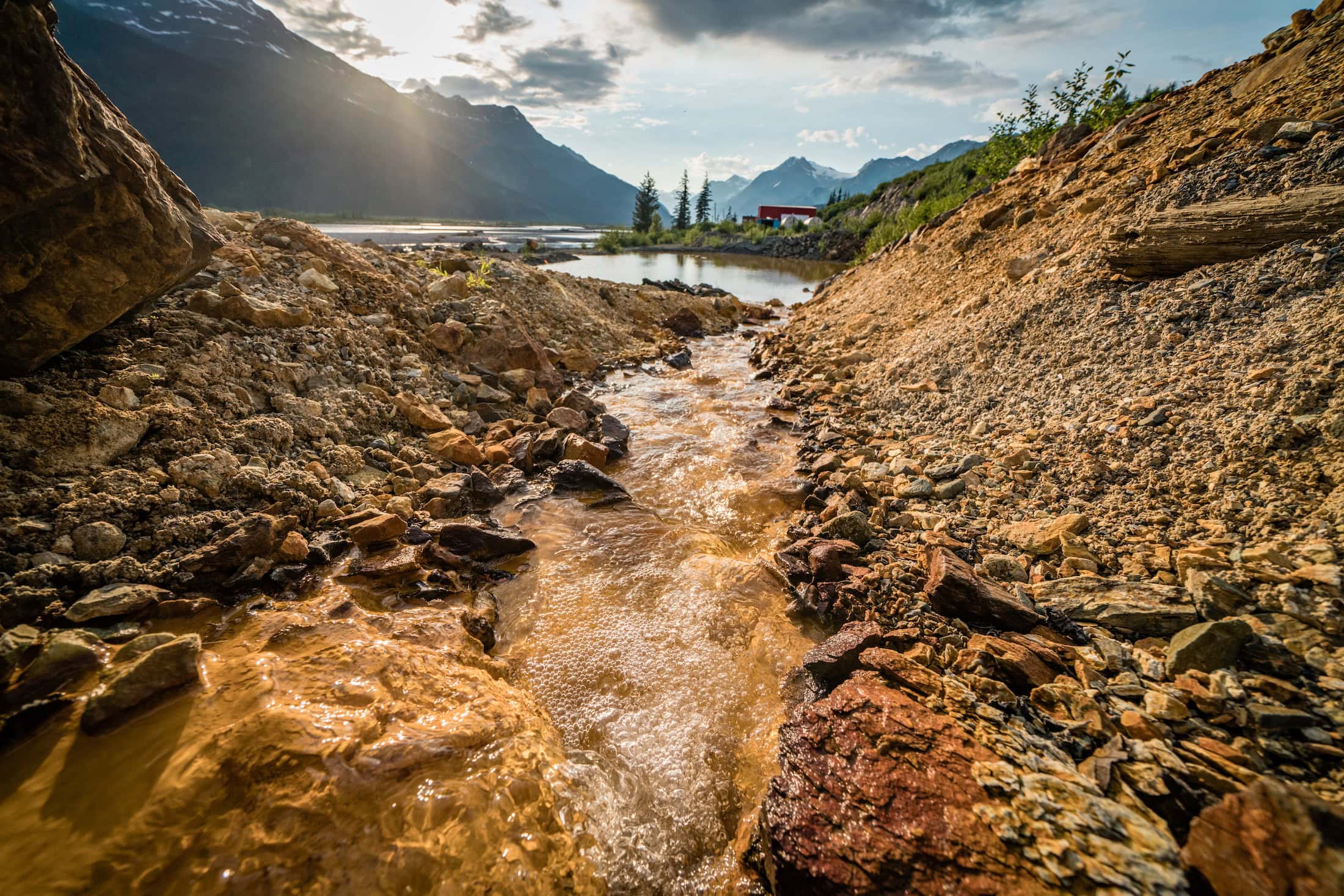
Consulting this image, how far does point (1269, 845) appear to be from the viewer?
175cm

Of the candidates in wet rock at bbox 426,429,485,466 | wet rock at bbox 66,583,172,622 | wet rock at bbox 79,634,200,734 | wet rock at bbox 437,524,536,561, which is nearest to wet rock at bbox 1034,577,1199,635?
wet rock at bbox 437,524,536,561

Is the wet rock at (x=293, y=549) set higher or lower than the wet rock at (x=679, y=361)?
lower

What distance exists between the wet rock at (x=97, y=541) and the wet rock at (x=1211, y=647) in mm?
7015

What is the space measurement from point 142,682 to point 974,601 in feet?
17.1

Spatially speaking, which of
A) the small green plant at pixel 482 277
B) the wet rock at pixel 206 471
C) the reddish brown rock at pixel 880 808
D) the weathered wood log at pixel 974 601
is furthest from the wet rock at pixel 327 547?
the small green plant at pixel 482 277

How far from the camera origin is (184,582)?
11.6 ft

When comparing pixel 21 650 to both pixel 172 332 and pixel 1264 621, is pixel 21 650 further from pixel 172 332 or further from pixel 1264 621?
pixel 1264 621

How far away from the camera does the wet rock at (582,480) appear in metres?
6.23

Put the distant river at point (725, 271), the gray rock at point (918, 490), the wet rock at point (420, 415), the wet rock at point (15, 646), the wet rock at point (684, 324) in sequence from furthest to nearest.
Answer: the distant river at point (725, 271) < the wet rock at point (684, 324) < the wet rock at point (420, 415) < the gray rock at point (918, 490) < the wet rock at point (15, 646)

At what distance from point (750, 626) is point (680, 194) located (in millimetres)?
113142

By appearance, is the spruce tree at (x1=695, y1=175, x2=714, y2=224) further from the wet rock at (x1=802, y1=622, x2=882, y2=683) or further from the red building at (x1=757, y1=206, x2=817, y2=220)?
the wet rock at (x1=802, y1=622, x2=882, y2=683)

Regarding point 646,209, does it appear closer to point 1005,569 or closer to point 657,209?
point 657,209

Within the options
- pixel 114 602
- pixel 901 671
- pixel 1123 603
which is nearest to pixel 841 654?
pixel 901 671

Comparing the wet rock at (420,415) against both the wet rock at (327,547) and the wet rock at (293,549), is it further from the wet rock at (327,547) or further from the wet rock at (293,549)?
the wet rock at (293,549)
